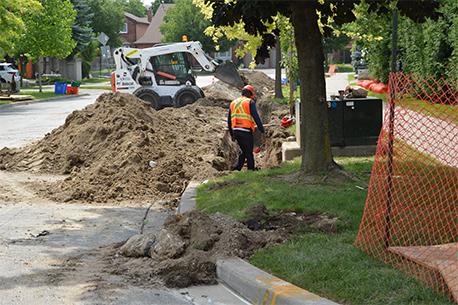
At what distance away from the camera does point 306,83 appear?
38.0 ft

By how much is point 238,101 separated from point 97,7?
8147 centimetres

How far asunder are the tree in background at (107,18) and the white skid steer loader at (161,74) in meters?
62.4

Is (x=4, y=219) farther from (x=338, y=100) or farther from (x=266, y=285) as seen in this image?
(x=338, y=100)

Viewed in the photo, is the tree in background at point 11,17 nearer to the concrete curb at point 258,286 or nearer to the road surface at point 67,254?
the road surface at point 67,254

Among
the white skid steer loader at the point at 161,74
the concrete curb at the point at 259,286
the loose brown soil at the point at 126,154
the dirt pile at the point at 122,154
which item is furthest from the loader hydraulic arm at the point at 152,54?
the concrete curb at the point at 259,286

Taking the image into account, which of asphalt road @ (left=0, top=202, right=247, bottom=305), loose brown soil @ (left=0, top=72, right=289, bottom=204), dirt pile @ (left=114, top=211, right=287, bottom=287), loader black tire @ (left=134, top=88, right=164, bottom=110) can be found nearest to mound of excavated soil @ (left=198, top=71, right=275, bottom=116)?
loader black tire @ (left=134, top=88, right=164, bottom=110)

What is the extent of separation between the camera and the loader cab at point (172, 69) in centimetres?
3114

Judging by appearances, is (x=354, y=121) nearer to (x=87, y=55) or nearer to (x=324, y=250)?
(x=324, y=250)

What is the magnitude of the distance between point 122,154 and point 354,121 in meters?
4.47

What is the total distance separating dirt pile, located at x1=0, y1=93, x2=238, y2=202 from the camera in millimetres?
13383

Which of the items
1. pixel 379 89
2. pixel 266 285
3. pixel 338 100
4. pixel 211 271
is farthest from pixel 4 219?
pixel 379 89

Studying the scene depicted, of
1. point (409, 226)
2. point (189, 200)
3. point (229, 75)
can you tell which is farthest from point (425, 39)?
point (409, 226)

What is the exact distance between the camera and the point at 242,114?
14359mm

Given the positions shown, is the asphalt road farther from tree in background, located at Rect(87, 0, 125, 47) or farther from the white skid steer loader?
tree in background, located at Rect(87, 0, 125, 47)
